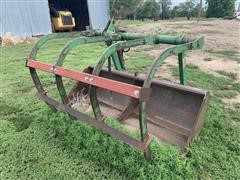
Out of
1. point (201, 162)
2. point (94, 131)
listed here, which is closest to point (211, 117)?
point (201, 162)

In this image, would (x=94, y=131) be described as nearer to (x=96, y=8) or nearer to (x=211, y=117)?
(x=211, y=117)

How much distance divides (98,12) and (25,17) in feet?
12.8

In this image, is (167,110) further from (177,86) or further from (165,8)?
(165,8)

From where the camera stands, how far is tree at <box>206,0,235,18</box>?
953 inches

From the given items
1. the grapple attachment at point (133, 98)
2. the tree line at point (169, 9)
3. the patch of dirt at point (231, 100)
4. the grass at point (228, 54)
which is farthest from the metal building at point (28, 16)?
the tree line at point (169, 9)

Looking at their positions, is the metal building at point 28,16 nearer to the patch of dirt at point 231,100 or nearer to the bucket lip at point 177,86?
the bucket lip at point 177,86

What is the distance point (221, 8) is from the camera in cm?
2445

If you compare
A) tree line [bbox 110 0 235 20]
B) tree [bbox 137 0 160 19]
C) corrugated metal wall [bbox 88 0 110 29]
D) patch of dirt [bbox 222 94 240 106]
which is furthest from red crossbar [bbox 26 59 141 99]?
tree [bbox 137 0 160 19]

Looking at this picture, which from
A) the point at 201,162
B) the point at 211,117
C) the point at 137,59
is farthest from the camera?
the point at 137,59

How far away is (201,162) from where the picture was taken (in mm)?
2160

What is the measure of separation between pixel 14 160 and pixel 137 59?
394 cm

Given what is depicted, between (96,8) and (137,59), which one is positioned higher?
(96,8)

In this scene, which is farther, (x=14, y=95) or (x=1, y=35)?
(x=1, y=35)

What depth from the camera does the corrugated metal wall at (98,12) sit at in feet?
39.8
